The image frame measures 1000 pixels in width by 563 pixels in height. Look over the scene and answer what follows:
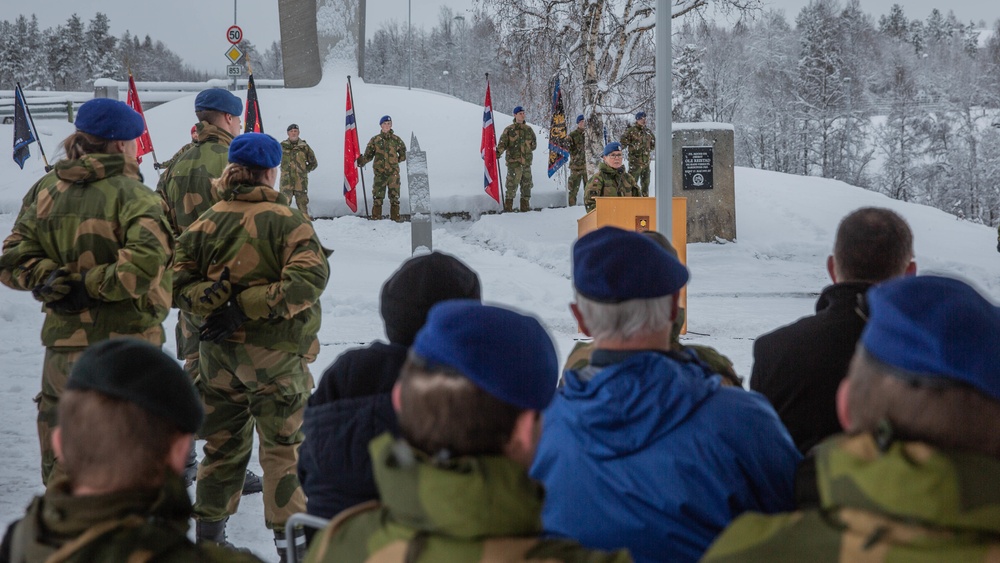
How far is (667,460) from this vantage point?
6.52 feet

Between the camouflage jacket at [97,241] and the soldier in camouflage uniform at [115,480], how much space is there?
227cm

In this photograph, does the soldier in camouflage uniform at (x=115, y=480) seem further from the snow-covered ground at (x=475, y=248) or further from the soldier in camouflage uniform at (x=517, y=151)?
the soldier in camouflage uniform at (x=517, y=151)

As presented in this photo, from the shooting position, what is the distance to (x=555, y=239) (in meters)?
15.4

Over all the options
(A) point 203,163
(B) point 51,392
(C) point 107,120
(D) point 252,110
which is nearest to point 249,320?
(B) point 51,392

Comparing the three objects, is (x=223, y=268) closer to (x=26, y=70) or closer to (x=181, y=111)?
(x=181, y=111)

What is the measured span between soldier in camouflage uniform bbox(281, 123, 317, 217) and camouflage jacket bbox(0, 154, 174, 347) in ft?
41.0

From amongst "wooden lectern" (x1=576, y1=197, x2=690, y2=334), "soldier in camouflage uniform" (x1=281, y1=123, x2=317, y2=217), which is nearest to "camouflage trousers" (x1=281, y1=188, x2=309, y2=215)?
"soldier in camouflage uniform" (x1=281, y1=123, x2=317, y2=217)

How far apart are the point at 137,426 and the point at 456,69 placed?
91.3 metres

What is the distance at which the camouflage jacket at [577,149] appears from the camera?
17.1m

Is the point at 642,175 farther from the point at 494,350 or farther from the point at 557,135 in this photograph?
the point at 494,350

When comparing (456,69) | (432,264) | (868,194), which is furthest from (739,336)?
(456,69)

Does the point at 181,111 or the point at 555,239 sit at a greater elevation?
the point at 181,111

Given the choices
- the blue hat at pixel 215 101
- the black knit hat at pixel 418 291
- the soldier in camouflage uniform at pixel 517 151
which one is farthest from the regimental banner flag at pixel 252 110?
the black knit hat at pixel 418 291

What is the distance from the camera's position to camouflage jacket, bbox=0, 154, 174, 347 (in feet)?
12.2
